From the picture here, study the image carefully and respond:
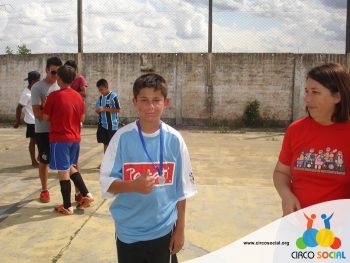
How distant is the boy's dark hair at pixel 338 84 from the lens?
6.66 ft

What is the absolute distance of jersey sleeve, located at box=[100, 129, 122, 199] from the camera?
2090mm

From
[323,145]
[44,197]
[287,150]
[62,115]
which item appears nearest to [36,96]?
[62,115]

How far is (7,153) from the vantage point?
7805mm

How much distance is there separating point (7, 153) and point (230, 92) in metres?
6.62

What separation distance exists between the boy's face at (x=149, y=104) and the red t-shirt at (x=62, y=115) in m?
2.34

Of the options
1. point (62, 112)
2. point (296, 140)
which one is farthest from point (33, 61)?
point (296, 140)

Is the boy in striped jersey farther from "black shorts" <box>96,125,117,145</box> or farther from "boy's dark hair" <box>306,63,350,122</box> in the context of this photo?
"boy's dark hair" <box>306,63,350,122</box>

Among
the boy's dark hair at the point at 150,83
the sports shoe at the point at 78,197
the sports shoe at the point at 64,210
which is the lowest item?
the sports shoe at the point at 64,210

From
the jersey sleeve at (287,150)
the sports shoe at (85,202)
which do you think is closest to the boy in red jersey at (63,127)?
the sports shoe at (85,202)

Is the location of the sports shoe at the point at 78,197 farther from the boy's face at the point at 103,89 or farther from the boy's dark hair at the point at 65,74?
the boy's face at the point at 103,89

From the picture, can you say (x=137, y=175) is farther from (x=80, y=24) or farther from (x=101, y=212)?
(x=80, y=24)

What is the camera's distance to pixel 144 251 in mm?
2143

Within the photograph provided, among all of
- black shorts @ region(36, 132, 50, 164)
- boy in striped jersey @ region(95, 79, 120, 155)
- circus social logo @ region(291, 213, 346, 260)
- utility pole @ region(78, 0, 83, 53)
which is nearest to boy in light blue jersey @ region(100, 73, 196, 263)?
circus social logo @ region(291, 213, 346, 260)

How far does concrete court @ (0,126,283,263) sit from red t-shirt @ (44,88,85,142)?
0.79 metres
